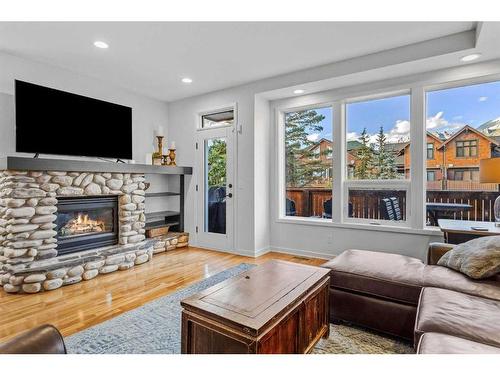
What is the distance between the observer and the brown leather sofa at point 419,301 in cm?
130

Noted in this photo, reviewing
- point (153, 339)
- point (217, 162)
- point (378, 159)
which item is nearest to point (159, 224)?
point (217, 162)

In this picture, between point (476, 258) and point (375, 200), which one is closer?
point (476, 258)

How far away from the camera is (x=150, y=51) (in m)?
3.16

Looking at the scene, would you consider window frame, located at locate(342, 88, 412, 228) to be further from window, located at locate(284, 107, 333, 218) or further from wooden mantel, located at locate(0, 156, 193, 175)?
wooden mantel, located at locate(0, 156, 193, 175)

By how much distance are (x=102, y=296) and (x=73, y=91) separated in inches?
106

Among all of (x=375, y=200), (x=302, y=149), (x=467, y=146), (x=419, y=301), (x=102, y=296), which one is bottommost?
(x=102, y=296)

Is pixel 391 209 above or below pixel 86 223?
above

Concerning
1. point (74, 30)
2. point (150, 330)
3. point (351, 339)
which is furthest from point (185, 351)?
point (74, 30)

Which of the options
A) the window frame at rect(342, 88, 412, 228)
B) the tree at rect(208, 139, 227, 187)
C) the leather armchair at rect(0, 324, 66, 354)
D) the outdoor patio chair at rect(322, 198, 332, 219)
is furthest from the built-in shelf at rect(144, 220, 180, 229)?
the leather armchair at rect(0, 324, 66, 354)

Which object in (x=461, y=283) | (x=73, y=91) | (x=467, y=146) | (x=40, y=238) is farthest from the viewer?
(x=73, y=91)

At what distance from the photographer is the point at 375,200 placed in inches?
150

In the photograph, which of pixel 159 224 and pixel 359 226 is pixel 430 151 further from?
pixel 159 224

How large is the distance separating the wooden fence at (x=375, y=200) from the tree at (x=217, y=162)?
1.10 metres

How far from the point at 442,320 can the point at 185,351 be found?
4.21 ft
